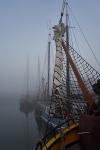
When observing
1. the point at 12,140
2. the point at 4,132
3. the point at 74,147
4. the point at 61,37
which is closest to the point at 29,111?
the point at 4,132

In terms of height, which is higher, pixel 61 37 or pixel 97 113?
pixel 61 37

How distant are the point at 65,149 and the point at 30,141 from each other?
812 inches

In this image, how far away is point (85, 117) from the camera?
7691 mm

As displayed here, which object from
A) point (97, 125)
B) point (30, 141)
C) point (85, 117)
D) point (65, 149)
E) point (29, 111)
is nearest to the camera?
point (97, 125)

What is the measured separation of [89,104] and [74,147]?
146cm

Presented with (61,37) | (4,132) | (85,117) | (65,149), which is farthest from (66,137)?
(4,132)

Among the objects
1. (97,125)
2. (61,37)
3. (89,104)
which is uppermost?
(61,37)

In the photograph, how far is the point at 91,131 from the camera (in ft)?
24.0

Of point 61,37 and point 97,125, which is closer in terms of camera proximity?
point 97,125

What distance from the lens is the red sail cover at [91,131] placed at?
7.22 m

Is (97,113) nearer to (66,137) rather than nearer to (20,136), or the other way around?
(66,137)

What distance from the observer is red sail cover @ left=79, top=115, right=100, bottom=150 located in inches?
284

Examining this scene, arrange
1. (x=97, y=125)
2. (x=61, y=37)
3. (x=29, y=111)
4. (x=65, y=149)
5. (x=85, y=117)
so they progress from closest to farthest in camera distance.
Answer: (x=97, y=125)
(x=85, y=117)
(x=65, y=149)
(x=61, y=37)
(x=29, y=111)

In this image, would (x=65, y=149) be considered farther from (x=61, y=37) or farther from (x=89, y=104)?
(x=61, y=37)
